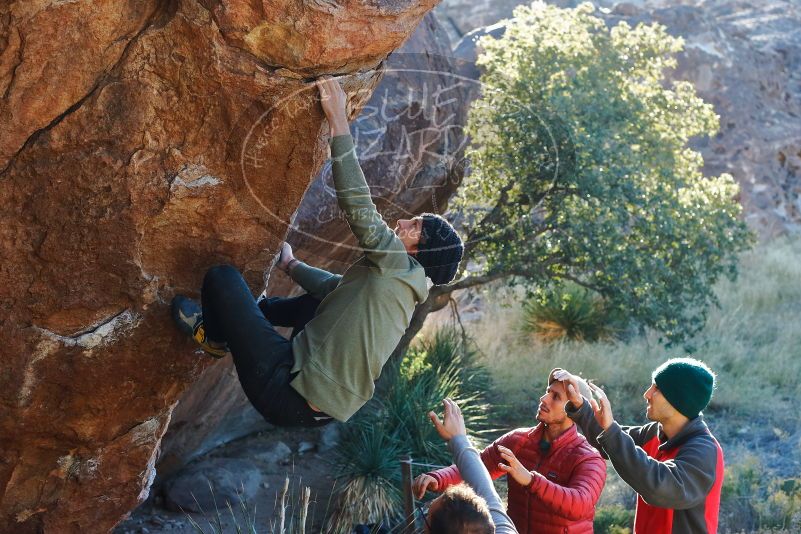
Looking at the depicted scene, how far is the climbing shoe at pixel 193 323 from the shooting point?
496 centimetres

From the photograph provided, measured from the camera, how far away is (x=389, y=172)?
8.85 metres

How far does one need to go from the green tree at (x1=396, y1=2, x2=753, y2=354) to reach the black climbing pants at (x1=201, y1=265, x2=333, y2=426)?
18.9 ft

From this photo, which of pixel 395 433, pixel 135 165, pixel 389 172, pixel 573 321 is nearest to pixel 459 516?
pixel 135 165

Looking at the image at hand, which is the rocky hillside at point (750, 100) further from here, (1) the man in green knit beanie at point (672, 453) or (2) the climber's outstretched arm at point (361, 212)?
(2) the climber's outstretched arm at point (361, 212)

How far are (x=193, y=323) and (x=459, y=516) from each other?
2.24m

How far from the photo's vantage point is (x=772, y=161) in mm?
20797

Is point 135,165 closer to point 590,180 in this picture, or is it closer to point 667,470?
point 667,470

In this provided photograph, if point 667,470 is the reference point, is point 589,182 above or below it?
below

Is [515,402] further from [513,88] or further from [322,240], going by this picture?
[322,240]

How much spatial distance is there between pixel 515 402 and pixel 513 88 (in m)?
3.81

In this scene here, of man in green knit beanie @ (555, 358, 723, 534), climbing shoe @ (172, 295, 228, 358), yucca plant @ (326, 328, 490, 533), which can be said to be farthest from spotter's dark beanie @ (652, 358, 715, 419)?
yucca plant @ (326, 328, 490, 533)

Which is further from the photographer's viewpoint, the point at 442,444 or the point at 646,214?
the point at 646,214

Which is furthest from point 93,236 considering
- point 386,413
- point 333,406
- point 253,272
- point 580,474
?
point 386,413

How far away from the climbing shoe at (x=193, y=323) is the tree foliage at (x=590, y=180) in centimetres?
549
